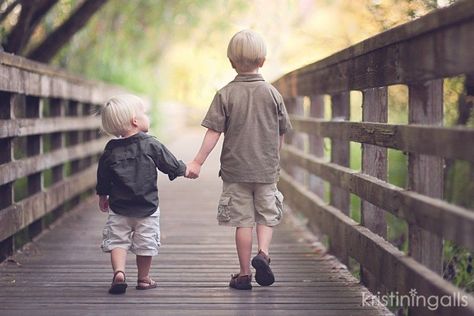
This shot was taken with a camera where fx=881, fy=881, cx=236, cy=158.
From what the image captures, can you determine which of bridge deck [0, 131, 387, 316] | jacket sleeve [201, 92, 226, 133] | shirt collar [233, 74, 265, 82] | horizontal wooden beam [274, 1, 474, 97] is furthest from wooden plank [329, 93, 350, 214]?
jacket sleeve [201, 92, 226, 133]

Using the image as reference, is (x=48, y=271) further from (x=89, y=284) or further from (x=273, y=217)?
(x=273, y=217)

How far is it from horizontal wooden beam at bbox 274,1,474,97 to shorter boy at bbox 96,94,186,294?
44.8 inches

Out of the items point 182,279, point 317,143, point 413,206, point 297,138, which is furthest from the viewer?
point 297,138

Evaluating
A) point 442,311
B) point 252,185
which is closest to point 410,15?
point 252,185

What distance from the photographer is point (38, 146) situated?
6.57m

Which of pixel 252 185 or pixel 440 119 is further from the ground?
pixel 440 119

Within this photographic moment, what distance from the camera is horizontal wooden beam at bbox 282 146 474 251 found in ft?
9.96

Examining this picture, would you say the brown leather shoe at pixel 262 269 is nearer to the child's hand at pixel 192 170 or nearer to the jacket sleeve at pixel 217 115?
the child's hand at pixel 192 170

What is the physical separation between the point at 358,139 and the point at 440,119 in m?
1.23

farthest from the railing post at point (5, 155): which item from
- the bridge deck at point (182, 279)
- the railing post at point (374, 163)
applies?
the railing post at point (374, 163)

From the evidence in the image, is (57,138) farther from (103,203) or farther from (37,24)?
(103,203)

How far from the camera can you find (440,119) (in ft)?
12.1

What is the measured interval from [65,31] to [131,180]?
4591 mm

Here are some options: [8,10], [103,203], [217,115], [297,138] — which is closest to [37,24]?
[8,10]
